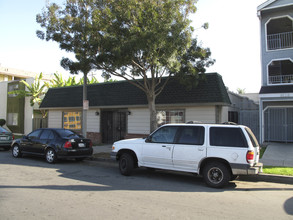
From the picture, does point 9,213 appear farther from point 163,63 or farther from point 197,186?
point 163,63

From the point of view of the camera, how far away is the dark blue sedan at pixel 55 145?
33.9 ft

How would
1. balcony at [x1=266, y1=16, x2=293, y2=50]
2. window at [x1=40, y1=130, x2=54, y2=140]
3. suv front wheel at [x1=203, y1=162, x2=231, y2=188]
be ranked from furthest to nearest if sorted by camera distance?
balcony at [x1=266, y1=16, x2=293, y2=50]
window at [x1=40, y1=130, x2=54, y2=140]
suv front wheel at [x1=203, y1=162, x2=231, y2=188]

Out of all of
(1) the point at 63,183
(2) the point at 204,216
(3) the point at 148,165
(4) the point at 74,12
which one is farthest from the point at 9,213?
(4) the point at 74,12

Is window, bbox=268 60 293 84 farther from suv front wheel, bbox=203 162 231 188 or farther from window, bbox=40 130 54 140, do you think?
window, bbox=40 130 54 140

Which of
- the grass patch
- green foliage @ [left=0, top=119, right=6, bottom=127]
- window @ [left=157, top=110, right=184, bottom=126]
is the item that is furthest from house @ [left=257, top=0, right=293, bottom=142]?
green foliage @ [left=0, top=119, right=6, bottom=127]

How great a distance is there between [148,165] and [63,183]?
2603 millimetres

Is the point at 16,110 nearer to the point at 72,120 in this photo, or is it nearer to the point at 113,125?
the point at 72,120

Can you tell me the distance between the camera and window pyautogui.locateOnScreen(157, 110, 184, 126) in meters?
14.5

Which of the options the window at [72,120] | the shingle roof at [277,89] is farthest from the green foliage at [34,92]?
the shingle roof at [277,89]

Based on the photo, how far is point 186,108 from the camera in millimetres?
14164

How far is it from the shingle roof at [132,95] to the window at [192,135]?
545 cm

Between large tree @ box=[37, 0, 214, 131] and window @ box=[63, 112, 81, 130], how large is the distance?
26.0 feet

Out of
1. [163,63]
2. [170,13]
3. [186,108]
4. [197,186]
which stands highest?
[170,13]

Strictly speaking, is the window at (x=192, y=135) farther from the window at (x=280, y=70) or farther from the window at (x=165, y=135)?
the window at (x=280, y=70)
